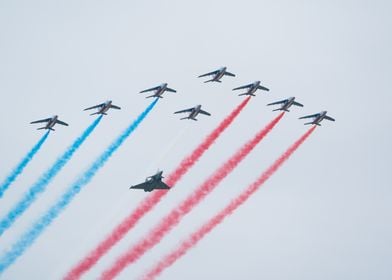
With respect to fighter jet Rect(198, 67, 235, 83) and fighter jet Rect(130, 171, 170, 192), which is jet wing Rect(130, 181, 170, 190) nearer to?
fighter jet Rect(130, 171, 170, 192)

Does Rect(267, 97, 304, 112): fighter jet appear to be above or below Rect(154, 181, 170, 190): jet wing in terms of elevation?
above

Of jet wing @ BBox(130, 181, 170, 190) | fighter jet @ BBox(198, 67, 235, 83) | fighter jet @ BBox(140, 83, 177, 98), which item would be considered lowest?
jet wing @ BBox(130, 181, 170, 190)

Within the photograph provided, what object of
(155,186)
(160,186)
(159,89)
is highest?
(159,89)

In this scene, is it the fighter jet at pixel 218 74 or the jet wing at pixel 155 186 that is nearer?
the jet wing at pixel 155 186

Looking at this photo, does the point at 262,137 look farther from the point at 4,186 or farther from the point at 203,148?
the point at 4,186

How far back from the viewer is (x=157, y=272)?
4149 inches

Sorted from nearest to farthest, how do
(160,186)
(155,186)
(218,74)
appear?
(160,186) < (155,186) < (218,74)

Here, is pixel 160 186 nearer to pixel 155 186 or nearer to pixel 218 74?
pixel 155 186

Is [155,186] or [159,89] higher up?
[159,89]

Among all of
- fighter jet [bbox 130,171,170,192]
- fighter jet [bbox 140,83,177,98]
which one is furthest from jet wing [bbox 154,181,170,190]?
fighter jet [bbox 140,83,177,98]

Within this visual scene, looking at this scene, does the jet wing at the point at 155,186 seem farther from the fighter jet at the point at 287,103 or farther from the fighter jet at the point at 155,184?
the fighter jet at the point at 287,103

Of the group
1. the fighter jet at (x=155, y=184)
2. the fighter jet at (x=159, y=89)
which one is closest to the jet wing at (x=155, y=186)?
the fighter jet at (x=155, y=184)

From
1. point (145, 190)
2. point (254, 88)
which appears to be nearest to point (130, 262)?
point (145, 190)

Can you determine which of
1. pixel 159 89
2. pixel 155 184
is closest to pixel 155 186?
pixel 155 184
